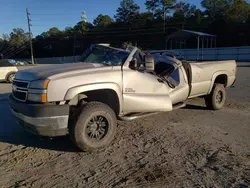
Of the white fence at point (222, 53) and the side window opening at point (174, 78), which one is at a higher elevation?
the white fence at point (222, 53)

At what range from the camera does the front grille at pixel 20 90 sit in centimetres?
402

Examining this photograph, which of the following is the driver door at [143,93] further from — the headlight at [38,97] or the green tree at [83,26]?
the green tree at [83,26]

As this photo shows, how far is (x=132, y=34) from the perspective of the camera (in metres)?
68.8

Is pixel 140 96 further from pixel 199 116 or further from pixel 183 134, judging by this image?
pixel 199 116

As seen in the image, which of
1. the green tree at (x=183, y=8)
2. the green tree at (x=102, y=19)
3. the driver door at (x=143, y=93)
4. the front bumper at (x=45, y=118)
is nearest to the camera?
the front bumper at (x=45, y=118)

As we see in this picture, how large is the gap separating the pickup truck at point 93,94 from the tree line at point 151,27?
46.5 m

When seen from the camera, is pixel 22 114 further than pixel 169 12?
No

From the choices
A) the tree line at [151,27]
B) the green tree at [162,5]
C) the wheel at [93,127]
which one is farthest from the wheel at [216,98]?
the green tree at [162,5]

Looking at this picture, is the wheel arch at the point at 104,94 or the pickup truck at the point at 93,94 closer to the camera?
the pickup truck at the point at 93,94

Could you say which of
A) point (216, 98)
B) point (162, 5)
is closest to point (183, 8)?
point (162, 5)

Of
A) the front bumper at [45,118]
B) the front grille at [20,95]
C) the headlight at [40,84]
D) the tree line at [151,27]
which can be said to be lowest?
the front bumper at [45,118]

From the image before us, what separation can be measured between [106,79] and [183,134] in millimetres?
2021

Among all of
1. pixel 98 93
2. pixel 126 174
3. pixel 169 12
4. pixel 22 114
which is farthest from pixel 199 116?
pixel 169 12

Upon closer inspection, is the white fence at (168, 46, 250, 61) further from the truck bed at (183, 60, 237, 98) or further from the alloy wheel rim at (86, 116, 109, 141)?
the alloy wheel rim at (86, 116, 109, 141)
